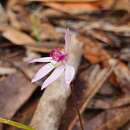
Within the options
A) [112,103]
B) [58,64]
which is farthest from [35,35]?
[58,64]

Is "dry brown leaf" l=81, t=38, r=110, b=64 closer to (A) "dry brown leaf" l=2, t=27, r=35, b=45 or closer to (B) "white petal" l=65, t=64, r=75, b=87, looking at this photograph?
(A) "dry brown leaf" l=2, t=27, r=35, b=45

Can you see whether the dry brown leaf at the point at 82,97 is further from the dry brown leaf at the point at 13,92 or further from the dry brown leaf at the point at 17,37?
the dry brown leaf at the point at 17,37

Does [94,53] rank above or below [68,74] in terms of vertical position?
below

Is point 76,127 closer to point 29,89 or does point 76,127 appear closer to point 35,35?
point 29,89

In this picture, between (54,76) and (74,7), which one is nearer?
(54,76)

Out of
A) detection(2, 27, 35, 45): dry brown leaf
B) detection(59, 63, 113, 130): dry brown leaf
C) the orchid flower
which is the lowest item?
detection(59, 63, 113, 130): dry brown leaf

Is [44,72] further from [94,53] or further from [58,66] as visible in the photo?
[94,53]

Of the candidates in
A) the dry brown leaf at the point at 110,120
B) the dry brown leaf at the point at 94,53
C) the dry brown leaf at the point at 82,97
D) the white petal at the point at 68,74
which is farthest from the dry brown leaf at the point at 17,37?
the white petal at the point at 68,74

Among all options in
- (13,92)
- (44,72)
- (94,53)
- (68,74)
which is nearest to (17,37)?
(94,53)

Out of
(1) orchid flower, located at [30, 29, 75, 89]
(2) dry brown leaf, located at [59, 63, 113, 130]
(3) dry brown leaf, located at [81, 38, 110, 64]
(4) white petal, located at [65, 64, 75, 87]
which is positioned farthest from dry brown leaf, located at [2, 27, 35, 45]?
(4) white petal, located at [65, 64, 75, 87]
